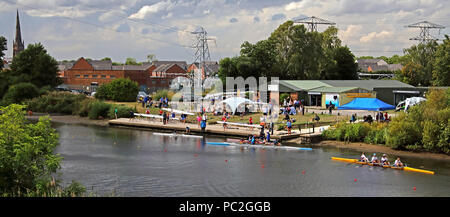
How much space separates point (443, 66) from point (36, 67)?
67278 millimetres

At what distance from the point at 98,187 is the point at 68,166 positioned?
6.73 m

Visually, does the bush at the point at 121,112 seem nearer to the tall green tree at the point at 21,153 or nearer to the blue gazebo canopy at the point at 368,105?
the blue gazebo canopy at the point at 368,105

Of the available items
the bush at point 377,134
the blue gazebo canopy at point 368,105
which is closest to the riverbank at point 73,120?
the blue gazebo canopy at point 368,105

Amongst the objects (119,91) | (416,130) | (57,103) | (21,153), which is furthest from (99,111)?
(21,153)

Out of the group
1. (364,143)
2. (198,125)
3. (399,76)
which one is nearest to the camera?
(364,143)

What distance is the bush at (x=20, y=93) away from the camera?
73.6 meters

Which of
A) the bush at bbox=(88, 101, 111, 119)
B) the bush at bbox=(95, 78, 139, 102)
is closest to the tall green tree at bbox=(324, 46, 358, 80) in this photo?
the bush at bbox=(95, 78, 139, 102)

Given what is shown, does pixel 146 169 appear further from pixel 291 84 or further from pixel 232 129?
pixel 291 84

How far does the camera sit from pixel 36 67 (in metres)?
82.6

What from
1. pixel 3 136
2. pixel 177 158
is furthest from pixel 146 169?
pixel 3 136

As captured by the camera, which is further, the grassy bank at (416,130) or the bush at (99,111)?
the bush at (99,111)

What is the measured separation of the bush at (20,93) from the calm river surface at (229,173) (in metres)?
36.9

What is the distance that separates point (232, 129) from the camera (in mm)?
47031

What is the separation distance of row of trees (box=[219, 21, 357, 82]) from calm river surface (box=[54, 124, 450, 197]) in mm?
42113
